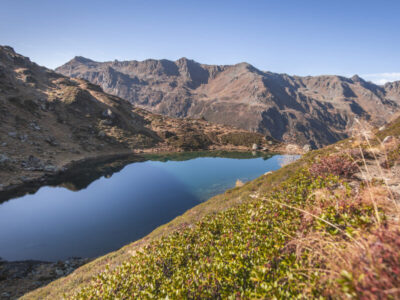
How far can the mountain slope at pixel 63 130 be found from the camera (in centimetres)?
5078

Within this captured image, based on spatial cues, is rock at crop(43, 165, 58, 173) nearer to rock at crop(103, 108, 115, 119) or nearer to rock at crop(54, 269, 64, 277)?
rock at crop(54, 269, 64, 277)

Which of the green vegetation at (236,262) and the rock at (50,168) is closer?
the green vegetation at (236,262)

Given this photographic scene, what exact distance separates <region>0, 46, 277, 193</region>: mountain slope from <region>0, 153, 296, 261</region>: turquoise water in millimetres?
12899

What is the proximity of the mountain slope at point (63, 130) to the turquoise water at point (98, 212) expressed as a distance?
12899 mm

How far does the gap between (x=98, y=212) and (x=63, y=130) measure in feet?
204

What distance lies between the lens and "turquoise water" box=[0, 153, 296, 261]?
23625 mm

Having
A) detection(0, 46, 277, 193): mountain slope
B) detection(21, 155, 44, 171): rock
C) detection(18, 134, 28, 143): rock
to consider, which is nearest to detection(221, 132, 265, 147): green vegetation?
detection(0, 46, 277, 193): mountain slope

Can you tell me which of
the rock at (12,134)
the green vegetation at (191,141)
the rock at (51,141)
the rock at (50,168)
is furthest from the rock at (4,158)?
the green vegetation at (191,141)

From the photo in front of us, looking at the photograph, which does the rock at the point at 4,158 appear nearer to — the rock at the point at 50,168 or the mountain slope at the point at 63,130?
the mountain slope at the point at 63,130

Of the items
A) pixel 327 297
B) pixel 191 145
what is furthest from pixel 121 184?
pixel 191 145

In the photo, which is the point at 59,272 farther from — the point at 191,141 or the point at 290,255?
the point at 191,141

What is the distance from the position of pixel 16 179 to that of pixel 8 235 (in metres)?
21.3

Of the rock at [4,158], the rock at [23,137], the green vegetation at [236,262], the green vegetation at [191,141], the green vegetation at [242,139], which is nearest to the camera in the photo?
the green vegetation at [236,262]

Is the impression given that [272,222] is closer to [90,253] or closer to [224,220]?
[224,220]
